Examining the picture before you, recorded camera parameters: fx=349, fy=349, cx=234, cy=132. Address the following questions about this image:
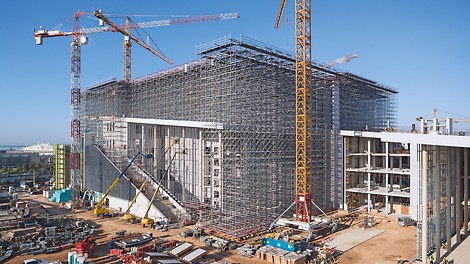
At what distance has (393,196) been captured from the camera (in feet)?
116

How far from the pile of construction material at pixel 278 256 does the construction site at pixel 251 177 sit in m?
0.09

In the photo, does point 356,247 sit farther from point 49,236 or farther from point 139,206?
point 49,236

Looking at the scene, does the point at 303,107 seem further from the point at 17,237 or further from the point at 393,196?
the point at 17,237

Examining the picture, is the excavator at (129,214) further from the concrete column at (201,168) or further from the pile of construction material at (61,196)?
the pile of construction material at (61,196)

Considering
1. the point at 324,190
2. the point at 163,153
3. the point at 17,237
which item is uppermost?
the point at 163,153

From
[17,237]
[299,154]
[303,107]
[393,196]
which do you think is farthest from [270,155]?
[17,237]

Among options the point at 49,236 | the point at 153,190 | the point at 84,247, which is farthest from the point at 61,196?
the point at 84,247

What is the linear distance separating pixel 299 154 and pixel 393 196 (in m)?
12.1

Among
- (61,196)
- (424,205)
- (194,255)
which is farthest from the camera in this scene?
(61,196)

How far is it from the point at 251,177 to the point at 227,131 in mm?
4222

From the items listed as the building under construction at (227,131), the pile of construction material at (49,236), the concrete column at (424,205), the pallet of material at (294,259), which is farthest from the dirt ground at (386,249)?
the pile of construction material at (49,236)

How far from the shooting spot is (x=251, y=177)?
92.9ft

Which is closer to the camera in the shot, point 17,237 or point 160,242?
point 160,242

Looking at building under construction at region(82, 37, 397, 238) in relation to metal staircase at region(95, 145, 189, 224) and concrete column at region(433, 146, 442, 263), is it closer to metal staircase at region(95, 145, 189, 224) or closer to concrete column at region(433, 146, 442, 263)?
metal staircase at region(95, 145, 189, 224)
